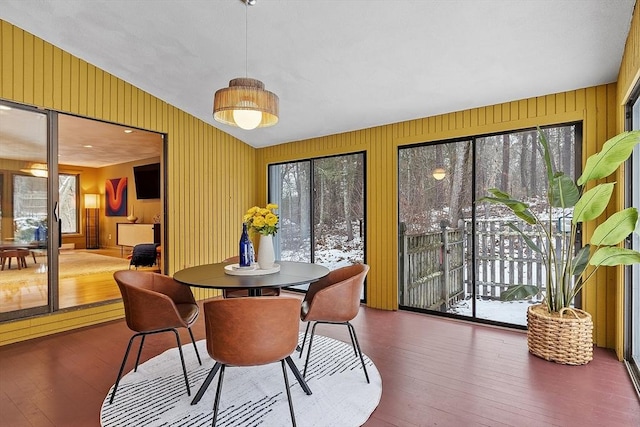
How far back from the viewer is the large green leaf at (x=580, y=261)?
3.14m

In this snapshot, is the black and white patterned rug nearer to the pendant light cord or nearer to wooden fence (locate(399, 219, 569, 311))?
wooden fence (locate(399, 219, 569, 311))

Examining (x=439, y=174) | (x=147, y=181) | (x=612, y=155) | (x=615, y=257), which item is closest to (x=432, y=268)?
(x=439, y=174)

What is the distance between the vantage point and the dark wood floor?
2312 mm

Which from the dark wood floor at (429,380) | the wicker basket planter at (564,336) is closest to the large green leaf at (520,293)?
the wicker basket planter at (564,336)

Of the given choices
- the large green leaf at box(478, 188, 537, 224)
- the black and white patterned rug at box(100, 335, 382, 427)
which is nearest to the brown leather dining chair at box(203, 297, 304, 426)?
the black and white patterned rug at box(100, 335, 382, 427)

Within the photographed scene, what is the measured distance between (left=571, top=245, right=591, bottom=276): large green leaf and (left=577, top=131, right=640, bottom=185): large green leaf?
69 cm

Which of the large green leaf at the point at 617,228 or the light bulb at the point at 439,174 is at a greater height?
the light bulb at the point at 439,174

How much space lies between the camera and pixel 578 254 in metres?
3.17

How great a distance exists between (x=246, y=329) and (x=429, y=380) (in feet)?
5.18

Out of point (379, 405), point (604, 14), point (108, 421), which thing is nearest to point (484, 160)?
point (604, 14)

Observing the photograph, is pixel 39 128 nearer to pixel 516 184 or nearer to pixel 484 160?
pixel 484 160

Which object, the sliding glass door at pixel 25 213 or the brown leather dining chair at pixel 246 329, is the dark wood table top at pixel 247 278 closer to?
the brown leather dining chair at pixel 246 329

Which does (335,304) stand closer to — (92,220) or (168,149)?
(168,149)

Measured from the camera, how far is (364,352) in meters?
3.35
